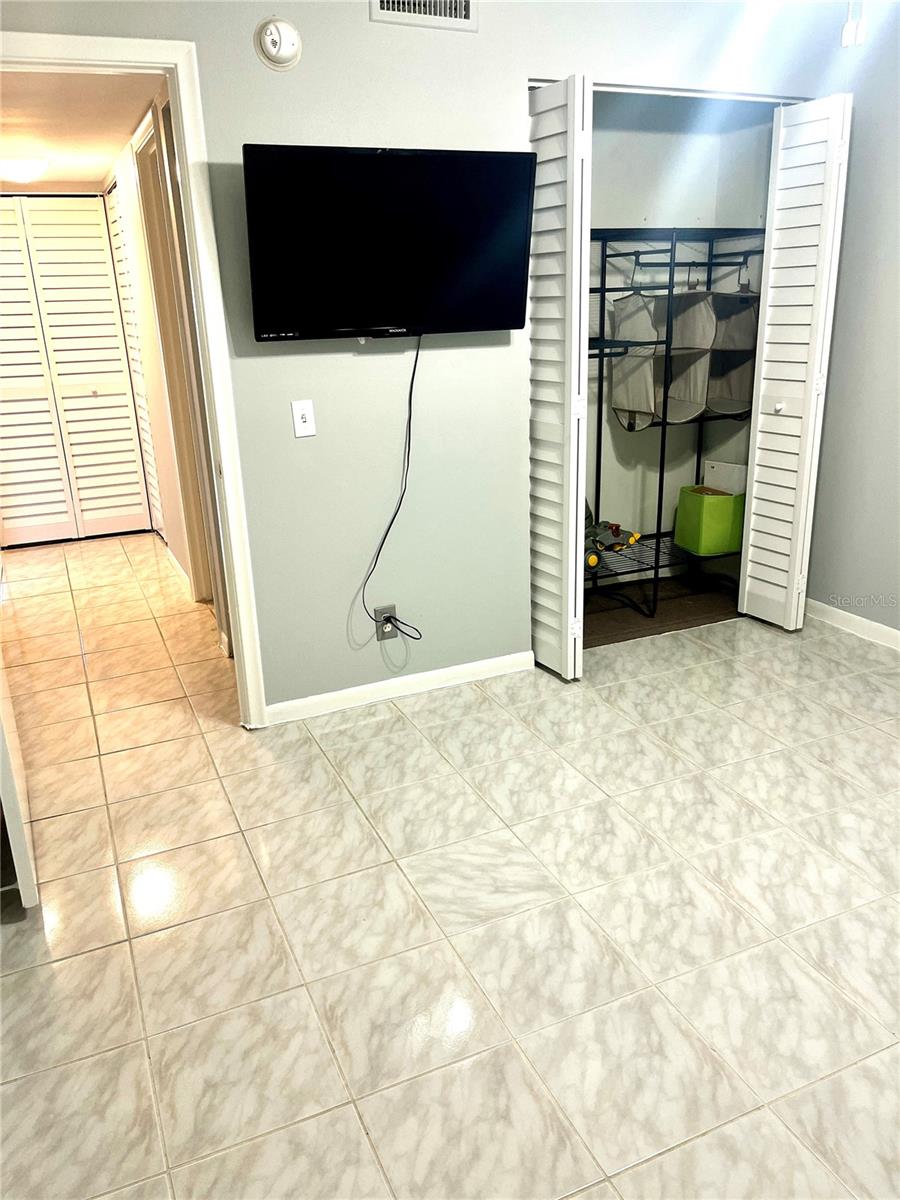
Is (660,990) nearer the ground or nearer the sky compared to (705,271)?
nearer the ground

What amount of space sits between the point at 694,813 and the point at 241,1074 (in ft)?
4.83

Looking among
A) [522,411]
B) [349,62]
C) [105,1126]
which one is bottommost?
[105,1126]

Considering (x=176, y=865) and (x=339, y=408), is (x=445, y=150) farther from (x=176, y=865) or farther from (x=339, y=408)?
(x=176, y=865)

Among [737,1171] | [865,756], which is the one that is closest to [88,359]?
[865,756]

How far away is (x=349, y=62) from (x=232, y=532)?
1539mm

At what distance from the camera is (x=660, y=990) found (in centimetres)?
198

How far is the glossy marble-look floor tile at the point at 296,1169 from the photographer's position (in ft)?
5.12

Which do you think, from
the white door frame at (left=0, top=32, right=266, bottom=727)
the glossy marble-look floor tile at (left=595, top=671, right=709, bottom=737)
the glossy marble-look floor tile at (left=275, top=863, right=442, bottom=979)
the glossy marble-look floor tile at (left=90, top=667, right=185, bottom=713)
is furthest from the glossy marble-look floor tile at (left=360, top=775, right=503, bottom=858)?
the glossy marble-look floor tile at (left=90, top=667, right=185, bottom=713)

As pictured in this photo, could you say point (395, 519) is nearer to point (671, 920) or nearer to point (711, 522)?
point (671, 920)

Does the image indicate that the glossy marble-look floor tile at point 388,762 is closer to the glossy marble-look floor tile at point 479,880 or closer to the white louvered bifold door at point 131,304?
the glossy marble-look floor tile at point 479,880

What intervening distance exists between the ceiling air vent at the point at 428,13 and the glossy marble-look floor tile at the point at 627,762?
2.43 meters

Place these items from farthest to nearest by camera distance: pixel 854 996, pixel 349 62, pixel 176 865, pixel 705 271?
1. pixel 705 271
2. pixel 349 62
3. pixel 176 865
4. pixel 854 996

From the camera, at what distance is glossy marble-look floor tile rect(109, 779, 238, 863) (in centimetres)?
258

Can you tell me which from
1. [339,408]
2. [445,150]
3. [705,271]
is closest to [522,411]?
[339,408]
